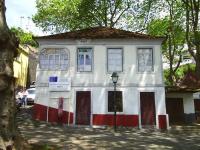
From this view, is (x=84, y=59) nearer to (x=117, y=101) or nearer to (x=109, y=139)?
(x=117, y=101)

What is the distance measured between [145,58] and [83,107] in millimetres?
5189

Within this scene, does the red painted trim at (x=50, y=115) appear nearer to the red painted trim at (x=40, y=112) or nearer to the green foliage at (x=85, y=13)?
the red painted trim at (x=40, y=112)

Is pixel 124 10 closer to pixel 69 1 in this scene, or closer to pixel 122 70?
pixel 69 1

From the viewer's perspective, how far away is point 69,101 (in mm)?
22281

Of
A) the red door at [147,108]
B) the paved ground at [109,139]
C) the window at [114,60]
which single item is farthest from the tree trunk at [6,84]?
the red door at [147,108]

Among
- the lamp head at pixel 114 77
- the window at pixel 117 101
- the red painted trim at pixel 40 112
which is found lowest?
the red painted trim at pixel 40 112

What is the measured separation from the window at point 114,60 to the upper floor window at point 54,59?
277 centimetres

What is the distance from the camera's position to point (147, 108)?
73.5 feet

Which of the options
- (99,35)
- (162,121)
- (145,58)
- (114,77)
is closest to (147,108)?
(162,121)

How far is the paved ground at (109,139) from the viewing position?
1451 centimetres

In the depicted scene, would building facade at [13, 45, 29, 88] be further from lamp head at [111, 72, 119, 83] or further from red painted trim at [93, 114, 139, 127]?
lamp head at [111, 72, 119, 83]

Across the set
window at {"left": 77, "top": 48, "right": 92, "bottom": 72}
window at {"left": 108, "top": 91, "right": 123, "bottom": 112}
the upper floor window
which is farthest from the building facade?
window at {"left": 108, "top": 91, "right": 123, "bottom": 112}

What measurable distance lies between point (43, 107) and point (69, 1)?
16.7 m

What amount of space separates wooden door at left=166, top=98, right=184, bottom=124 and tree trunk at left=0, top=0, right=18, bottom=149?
1638 centimetres
